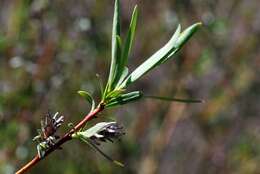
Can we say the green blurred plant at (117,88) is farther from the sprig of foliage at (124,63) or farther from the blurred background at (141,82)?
the blurred background at (141,82)

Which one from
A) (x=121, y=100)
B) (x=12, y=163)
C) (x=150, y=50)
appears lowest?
(x=121, y=100)

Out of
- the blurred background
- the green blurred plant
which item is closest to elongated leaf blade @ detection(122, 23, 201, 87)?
the green blurred plant

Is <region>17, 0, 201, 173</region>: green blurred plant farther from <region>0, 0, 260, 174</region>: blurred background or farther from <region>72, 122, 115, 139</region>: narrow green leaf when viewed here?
<region>0, 0, 260, 174</region>: blurred background

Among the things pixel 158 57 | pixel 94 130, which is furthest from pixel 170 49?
pixel 94 130

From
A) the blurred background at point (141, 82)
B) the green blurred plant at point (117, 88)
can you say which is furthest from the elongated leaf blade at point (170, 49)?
the blurred background at point (141, 82)

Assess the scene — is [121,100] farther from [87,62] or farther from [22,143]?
[87,62]

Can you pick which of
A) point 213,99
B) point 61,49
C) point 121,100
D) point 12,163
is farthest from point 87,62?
point 121,100

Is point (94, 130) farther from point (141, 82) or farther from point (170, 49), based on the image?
point (141, 82)
